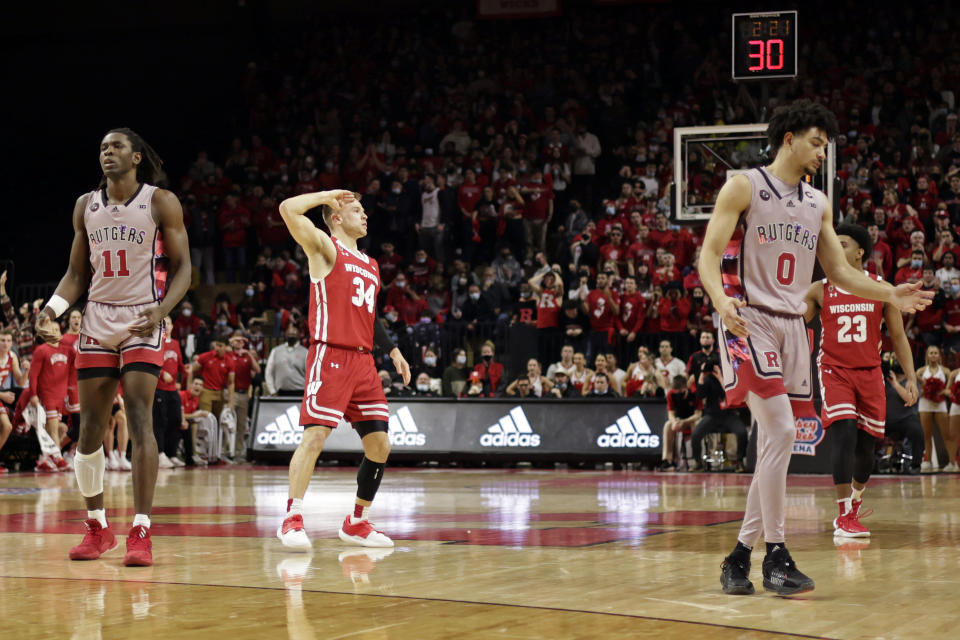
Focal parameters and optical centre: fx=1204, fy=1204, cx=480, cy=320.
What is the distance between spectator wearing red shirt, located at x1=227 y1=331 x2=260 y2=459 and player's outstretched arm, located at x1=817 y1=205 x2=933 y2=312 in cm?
1434

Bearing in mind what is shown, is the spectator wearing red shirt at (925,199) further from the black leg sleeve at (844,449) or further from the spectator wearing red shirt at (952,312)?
the black leg sleeve at (844,449)

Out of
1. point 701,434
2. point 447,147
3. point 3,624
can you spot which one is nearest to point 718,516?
point 3,624

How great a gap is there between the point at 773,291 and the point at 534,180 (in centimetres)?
1680

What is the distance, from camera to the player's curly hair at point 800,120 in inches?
218

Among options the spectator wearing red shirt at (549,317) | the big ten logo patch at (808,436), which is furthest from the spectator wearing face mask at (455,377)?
the big ten logo patch at (808,436)

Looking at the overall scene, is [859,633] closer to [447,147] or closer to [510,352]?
[510,352]

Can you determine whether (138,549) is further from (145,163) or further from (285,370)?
(285,370)

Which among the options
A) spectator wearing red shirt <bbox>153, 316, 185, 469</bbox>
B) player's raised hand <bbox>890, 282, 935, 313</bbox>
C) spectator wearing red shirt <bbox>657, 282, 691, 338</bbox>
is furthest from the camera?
spectator wearing red shirt <bbox>657, 282, 691, 338</bbox>

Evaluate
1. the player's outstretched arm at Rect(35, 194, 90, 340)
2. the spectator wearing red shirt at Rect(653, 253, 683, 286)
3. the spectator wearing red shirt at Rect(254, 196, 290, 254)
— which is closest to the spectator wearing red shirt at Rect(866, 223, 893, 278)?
the spectator wearing red shirt at Rect(653, 253, 683, 286)

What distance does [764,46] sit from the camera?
1439cm

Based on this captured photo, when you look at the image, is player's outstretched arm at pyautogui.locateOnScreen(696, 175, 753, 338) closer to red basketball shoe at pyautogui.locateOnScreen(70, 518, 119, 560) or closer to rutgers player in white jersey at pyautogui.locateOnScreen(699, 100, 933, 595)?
rutgers player in white jersey at pyautogui.locateOnScreen(699, 100, 933, 595)

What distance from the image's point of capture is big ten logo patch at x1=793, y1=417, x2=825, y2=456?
13828 mm

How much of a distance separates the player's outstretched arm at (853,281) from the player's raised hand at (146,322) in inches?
134

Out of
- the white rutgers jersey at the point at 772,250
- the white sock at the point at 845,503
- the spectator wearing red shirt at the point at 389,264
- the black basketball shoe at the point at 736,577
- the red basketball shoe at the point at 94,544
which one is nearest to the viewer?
the black basketball shoe at the point at 736,577
